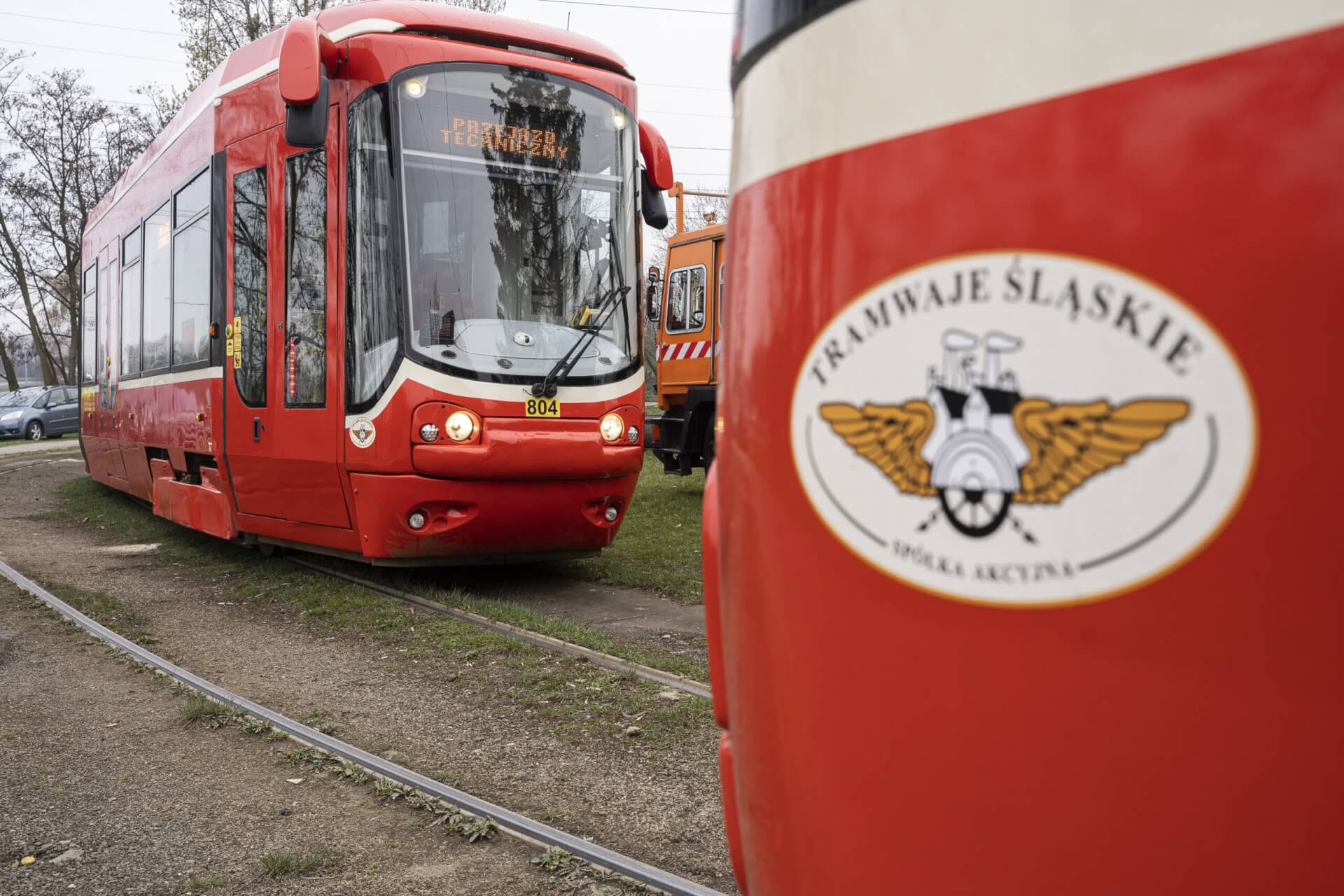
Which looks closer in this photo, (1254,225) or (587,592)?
(1254,225)

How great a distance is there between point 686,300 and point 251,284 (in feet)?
24.0

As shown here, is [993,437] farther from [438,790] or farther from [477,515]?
[477,515]

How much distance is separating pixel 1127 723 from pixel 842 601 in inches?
13.4

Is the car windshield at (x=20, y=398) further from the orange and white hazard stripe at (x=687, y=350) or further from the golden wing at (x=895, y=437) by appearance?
the golden wing at (x=895, y=437)

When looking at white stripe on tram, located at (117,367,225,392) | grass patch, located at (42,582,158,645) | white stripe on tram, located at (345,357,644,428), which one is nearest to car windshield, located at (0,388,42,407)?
white stripe on tram, located at (117,367,225,392)

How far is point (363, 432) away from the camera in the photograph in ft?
21.4

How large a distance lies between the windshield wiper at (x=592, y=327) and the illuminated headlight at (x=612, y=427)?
0.39 m

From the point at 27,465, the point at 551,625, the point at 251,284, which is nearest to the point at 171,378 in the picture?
the point at 251,284

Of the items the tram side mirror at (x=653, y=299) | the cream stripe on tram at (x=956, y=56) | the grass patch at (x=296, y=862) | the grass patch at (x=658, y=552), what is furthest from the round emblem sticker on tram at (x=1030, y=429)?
the tram side mirror at (x=653, y=299)

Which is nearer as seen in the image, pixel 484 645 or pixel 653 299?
pixel 484 645

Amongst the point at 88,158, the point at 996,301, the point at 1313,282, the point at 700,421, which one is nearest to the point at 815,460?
the point at 996,301

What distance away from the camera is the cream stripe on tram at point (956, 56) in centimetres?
105

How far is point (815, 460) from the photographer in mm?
1353

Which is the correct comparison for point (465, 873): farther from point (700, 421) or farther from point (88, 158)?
point (88, 158)
